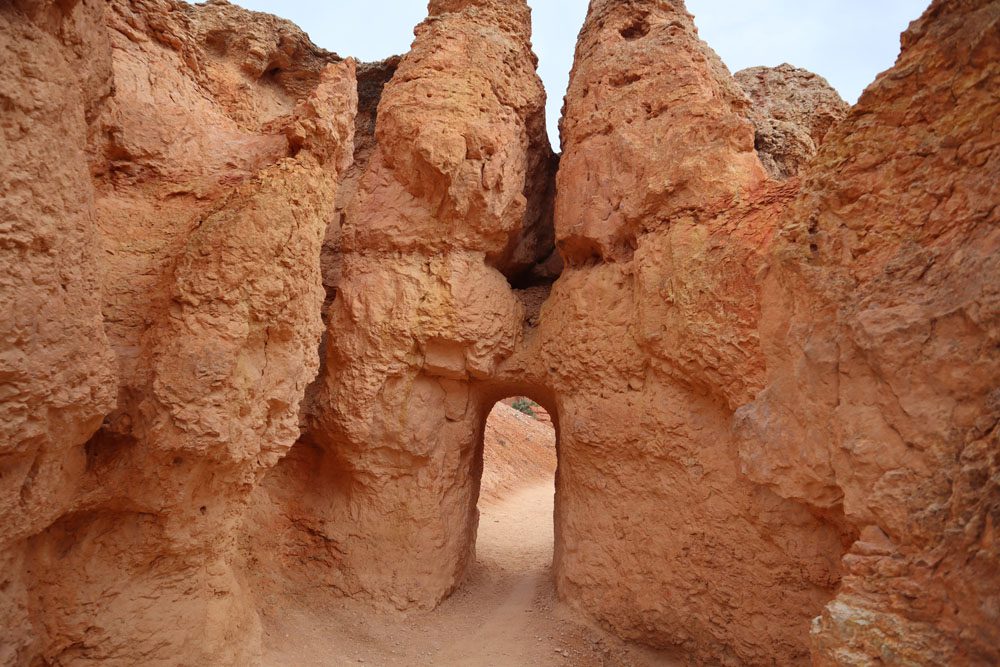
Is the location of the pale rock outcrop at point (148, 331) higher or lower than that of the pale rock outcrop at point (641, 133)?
lower

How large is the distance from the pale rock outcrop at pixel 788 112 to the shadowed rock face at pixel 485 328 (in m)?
0.05

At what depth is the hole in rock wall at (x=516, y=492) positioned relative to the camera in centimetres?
841

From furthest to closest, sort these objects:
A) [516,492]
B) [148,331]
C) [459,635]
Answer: [516,492]
[459,635]
[148,331]

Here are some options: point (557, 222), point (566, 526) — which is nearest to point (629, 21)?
point (557, 222)

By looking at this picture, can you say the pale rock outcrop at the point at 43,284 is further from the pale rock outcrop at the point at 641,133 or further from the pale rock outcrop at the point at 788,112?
the pale rock outcrop at the point at 788,112

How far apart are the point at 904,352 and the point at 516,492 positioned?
11.9 metres

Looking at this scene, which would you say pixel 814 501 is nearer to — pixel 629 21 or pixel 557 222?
pixel 557 222

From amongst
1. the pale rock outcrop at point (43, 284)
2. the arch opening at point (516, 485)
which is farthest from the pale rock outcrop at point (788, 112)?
the pale rock outcrop at point (43, 284)

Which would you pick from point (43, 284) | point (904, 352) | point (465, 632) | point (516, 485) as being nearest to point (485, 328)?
point (465, 632)

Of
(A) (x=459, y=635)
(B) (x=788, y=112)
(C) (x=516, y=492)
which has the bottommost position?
(C) (x=516, y=492)

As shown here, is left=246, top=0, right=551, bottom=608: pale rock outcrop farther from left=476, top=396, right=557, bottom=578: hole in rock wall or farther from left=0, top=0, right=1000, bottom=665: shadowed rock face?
left=476, top=396, right=557, bottom=578: hole in rock wall

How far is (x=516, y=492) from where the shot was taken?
1355 cm

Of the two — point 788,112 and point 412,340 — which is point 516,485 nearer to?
point 412,340

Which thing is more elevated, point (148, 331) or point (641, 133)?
point (641, 133)
